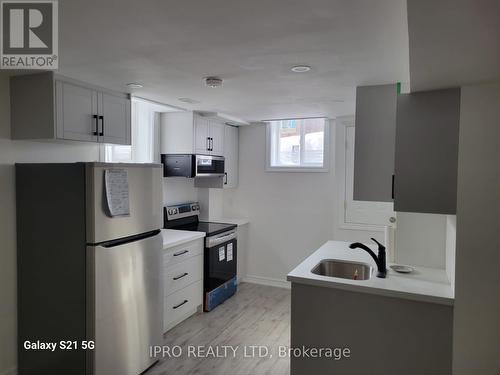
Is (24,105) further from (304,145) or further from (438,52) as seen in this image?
(304,145)

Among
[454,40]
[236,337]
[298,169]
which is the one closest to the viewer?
[454,40]

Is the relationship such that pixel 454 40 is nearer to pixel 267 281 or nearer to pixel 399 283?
pixel 399 283

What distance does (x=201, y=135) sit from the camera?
13.7 feet

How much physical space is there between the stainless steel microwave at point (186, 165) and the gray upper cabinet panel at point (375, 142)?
6.37ft

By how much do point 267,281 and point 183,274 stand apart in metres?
1.72

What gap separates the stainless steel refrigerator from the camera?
7.57ft

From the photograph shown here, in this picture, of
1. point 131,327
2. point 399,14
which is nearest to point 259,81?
point 399,14

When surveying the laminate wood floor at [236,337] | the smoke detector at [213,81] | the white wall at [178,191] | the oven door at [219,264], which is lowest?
the laminate wood floor at [236,337]

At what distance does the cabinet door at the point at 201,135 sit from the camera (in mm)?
4059

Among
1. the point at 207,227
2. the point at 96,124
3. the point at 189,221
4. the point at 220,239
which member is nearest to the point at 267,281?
the point at 220,239

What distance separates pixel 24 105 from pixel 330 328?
261 centimetres

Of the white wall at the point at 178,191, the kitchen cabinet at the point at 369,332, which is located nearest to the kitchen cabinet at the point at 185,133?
the white wall at the point at 178,191

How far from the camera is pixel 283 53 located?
6.55 ft

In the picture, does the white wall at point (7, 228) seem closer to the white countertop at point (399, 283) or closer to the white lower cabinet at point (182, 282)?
the white lower cabinet at point (182, 282)
